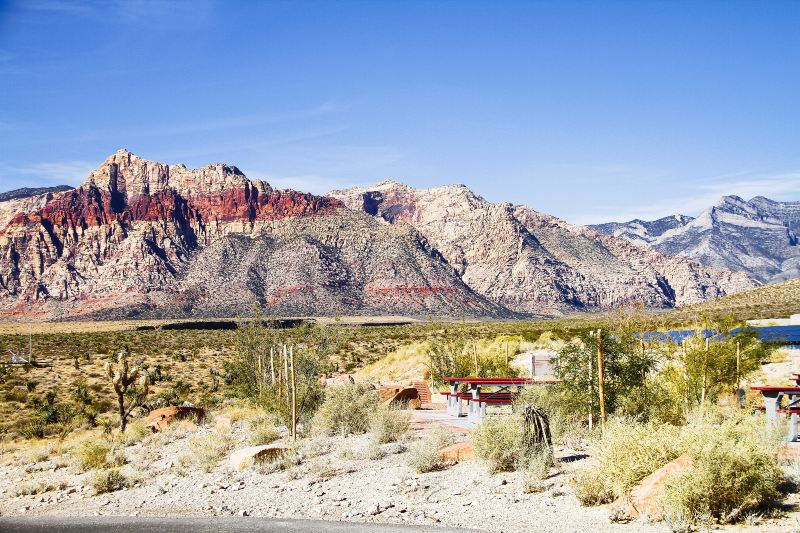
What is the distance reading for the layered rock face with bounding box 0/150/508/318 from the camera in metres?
134

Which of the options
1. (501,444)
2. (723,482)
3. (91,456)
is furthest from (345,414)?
(723,482)

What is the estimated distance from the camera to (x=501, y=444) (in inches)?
516

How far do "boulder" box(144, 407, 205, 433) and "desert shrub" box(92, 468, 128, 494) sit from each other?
6.35 m

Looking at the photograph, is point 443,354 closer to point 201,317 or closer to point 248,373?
point 248,373

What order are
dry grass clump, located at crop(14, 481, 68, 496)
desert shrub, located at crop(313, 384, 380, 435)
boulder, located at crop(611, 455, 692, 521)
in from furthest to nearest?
desert shrub, located at crop(313, 384, 380, 435)
dry grass clump, located at crop(14, 481, 68, 496)
boulder, located at crop(611, 455, 692, 521)

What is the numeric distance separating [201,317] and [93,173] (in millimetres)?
88779

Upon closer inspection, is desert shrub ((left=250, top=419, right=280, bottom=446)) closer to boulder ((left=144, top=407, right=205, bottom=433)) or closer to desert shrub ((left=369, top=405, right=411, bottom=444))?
desert shrub ((left=369, top=405, right=411, bottom=444))

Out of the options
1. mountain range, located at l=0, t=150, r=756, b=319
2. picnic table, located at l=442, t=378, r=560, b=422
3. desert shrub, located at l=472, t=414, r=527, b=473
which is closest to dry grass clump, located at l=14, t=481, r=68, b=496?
desert shrub, located at l=472, t=414, r=527, b=473

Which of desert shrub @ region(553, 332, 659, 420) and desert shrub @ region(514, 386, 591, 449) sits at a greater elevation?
desert shrub @ region(553, 332, 659, 420)

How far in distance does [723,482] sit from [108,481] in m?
11.7

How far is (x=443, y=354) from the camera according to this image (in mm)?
30359

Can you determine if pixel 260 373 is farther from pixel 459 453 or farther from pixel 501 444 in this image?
pixel 501 444

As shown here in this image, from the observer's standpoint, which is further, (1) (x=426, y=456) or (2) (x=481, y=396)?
(2) (x=481, y=396)

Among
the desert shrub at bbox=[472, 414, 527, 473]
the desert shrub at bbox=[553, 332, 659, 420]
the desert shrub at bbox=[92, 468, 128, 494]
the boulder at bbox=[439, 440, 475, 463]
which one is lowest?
the desert shrub at bbox=[92, 468, 128, 494]
